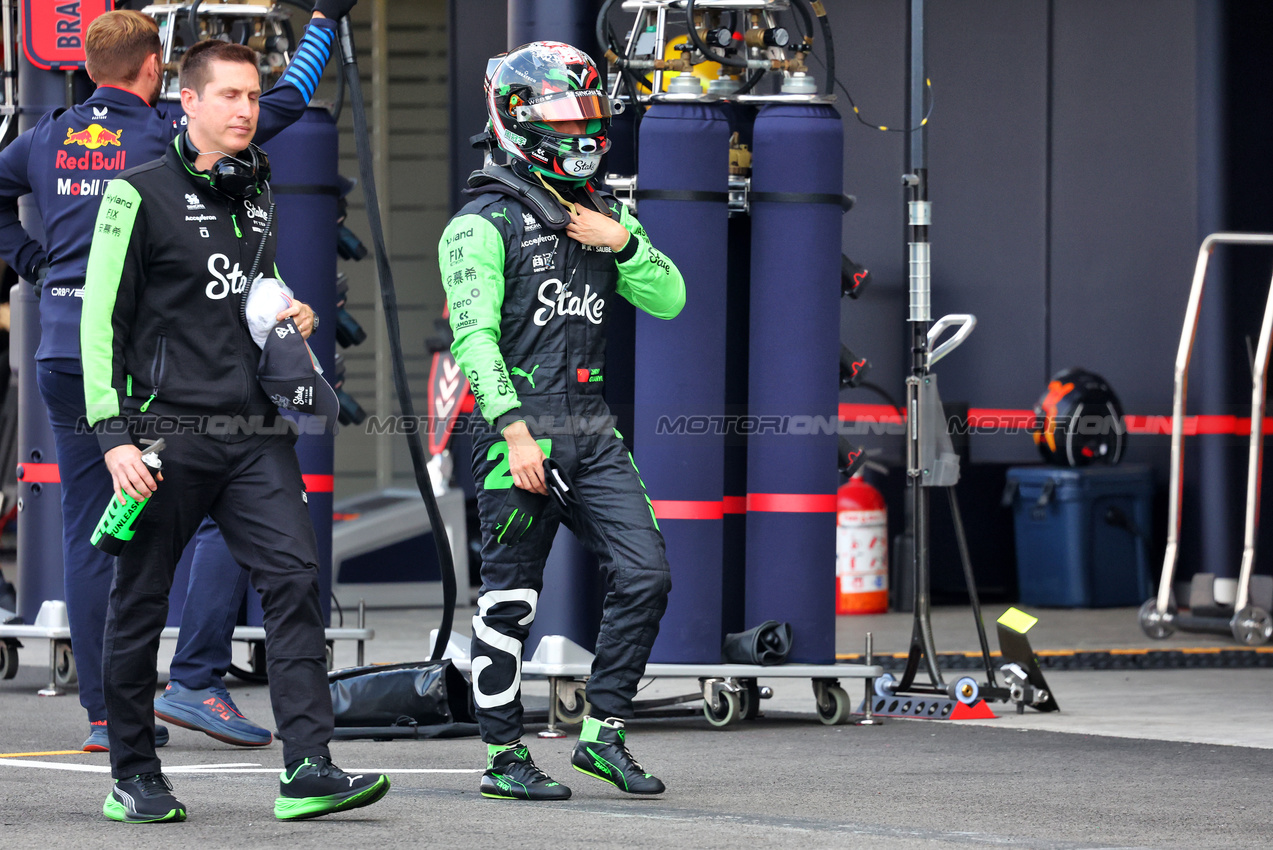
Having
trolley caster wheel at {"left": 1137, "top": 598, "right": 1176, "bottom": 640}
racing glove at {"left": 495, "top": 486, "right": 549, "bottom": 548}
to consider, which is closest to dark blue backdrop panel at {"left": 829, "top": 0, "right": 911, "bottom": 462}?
trolley caster wheel at {"left": 1137, "top": 598, "right": 1176, "bottom": 640}

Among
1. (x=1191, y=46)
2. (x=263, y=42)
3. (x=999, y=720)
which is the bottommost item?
(x=999, y=720)

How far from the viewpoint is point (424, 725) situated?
604 centimetres

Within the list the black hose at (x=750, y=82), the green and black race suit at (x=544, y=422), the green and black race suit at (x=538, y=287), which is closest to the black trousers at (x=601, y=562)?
the green and black race suit at (x=544, y=422)

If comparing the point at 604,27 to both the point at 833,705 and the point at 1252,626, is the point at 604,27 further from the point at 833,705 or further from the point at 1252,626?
the point at 1252,626

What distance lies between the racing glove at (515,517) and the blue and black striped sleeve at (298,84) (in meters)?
1.23

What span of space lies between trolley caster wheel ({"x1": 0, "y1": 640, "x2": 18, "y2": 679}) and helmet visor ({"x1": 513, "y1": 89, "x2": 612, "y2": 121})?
3.65m

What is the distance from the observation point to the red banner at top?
24.0 ft

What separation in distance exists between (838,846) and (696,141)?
295 cm

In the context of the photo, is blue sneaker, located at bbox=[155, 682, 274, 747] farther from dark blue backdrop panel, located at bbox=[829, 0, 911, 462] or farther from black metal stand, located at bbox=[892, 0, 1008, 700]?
dark blue backdrop panel, located at bbox=[829, 0, 911, 462]

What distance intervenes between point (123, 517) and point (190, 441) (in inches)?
9.3

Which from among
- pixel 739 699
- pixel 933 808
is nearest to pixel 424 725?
pixel 739 699

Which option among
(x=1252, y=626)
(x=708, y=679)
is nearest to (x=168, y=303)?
(x=708, y=679)

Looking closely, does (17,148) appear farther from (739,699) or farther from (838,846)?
(838,846)

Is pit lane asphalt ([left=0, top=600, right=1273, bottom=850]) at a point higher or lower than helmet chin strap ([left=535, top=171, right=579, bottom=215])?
lower
